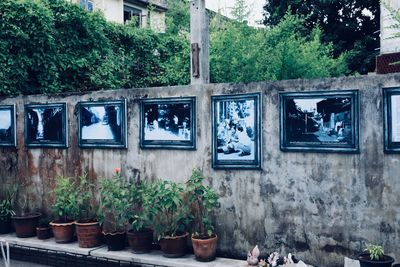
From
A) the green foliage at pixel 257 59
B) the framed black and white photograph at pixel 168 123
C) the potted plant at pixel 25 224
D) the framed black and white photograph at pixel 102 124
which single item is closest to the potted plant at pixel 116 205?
the framed black and white photograph at pixel 102 124

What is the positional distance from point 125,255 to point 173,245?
73cm

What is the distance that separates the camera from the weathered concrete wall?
533 centimetres

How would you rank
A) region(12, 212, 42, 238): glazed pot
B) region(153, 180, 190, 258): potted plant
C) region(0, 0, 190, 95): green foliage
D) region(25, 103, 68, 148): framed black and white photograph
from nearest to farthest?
region(153, 180, 190, 258): potted plant < region(12, 212, 42, 238): glazed pot < region(25, 103, 68, 148): framed black and white photograph < region(0, 0, 190, 95): green foliage

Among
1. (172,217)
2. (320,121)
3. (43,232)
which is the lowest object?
(43,232)

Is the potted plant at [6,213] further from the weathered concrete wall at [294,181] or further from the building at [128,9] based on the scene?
the building at [128,9]

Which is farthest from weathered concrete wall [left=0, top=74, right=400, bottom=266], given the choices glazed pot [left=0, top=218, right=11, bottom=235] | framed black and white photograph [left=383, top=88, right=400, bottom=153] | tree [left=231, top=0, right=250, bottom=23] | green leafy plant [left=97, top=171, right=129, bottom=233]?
tree [left=231, top=0, right=250, bottom=23]

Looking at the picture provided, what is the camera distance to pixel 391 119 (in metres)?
5.22

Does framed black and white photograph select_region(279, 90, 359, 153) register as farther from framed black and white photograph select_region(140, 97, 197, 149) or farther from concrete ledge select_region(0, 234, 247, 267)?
concrete ledge select_region(0, 234, 247, 267)

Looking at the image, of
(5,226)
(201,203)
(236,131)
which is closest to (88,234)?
(201,203)

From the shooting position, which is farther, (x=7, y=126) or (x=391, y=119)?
(x=7, y=126)

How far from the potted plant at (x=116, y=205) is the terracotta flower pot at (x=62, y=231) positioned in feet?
1.79

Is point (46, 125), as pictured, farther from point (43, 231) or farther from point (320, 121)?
point (320, 121)

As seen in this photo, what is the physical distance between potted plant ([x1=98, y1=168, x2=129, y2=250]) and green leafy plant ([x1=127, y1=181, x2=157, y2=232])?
0.32 feet

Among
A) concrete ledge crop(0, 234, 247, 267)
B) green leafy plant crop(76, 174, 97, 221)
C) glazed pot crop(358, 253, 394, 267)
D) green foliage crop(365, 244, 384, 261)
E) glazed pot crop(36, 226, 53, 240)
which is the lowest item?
concrete ledge crop(0, 234, 247, 267)
